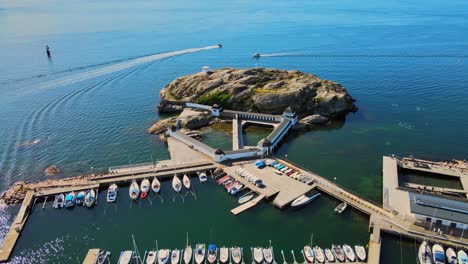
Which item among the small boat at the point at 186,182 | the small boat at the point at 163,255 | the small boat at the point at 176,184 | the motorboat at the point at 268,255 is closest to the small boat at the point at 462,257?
the motorboat at the point at 268,255

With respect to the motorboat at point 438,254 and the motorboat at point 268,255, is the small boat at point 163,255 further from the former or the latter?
the motorboat at point 438,254

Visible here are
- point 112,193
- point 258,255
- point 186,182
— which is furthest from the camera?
point 186,182

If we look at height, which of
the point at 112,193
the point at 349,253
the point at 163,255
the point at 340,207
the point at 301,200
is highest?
the point at 112,193

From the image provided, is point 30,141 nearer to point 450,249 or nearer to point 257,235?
point 257,235

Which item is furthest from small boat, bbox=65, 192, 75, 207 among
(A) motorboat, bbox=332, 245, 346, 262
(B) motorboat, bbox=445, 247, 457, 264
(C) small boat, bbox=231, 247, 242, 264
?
(B) motorboat, bbox=445, 247, 457, 264

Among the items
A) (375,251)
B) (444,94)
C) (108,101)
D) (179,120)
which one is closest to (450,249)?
(375,251)

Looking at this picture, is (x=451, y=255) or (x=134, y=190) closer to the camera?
(x=451, y=255)

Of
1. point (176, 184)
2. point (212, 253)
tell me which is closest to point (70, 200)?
point (176, 184)

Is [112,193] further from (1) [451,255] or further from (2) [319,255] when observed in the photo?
(1) [451,255]
